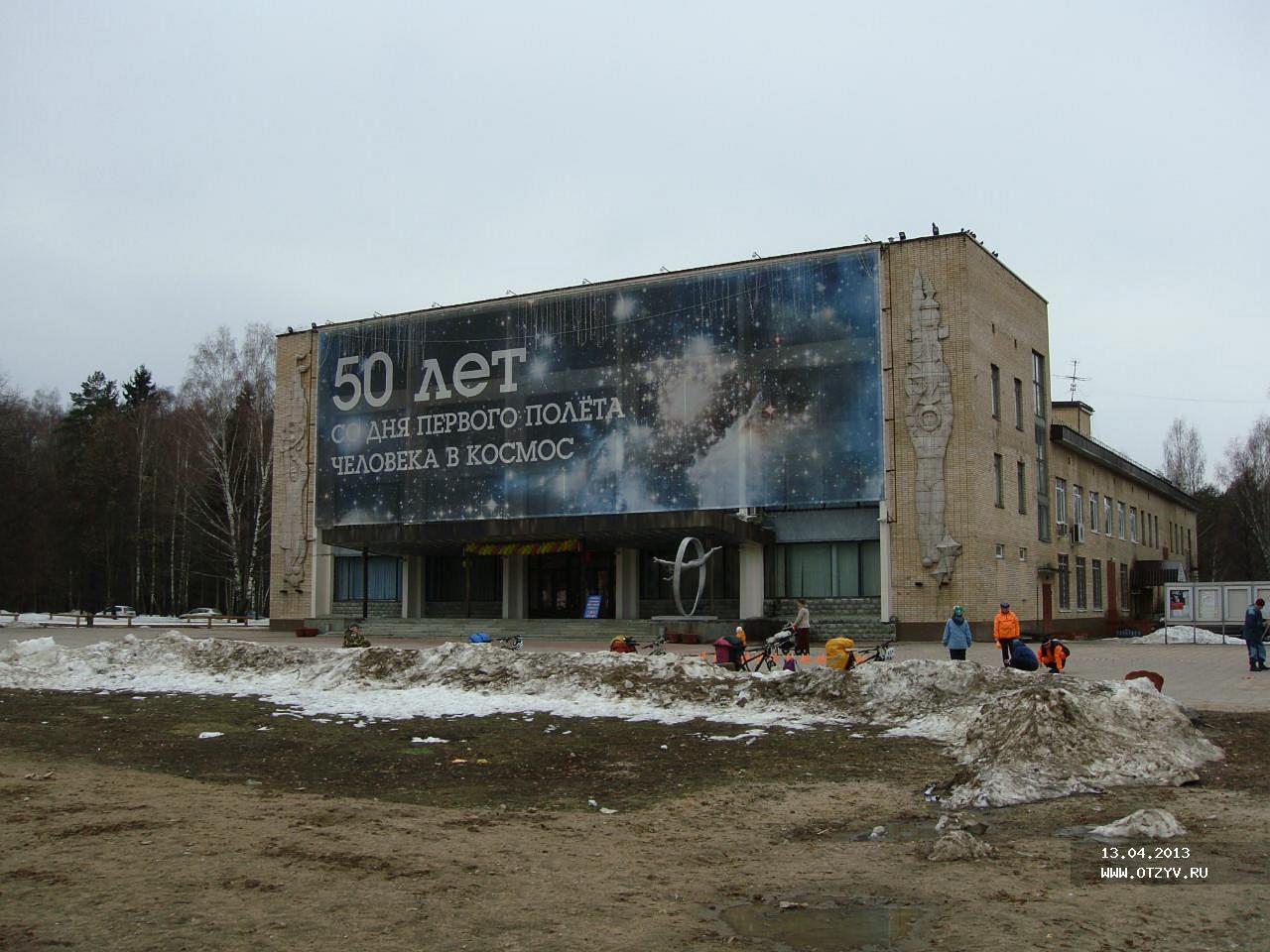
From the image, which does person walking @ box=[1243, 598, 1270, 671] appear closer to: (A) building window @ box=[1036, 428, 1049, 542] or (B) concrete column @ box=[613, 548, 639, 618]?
(A) building window @ box=[1036, 428, 1049, 542]

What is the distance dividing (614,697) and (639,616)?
995 inches

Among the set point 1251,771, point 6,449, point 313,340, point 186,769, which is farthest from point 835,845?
point 6,449

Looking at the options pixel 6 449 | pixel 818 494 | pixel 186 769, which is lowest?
pixel 186 769

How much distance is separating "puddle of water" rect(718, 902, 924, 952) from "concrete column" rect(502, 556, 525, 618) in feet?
127

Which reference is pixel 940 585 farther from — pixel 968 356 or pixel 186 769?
pixel 186 769

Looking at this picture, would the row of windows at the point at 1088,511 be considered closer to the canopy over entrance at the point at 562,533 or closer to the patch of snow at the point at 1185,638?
the patch of snow at the point at 1185,638

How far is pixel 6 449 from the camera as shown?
215 feet

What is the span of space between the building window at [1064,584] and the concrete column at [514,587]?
21343mm

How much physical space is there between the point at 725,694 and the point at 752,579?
22433 millimetres

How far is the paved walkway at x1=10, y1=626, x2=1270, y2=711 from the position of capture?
1857cm

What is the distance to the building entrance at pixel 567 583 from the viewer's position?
44625 millimetres

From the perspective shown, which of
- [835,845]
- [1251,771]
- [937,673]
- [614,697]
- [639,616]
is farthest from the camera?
[639,616]

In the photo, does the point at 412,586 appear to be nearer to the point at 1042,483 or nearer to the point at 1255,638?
the point at 1042,483

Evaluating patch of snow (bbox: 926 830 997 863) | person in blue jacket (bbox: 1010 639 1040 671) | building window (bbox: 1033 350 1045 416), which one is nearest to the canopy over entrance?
building window (bbox: 1033 350 1045 416)
